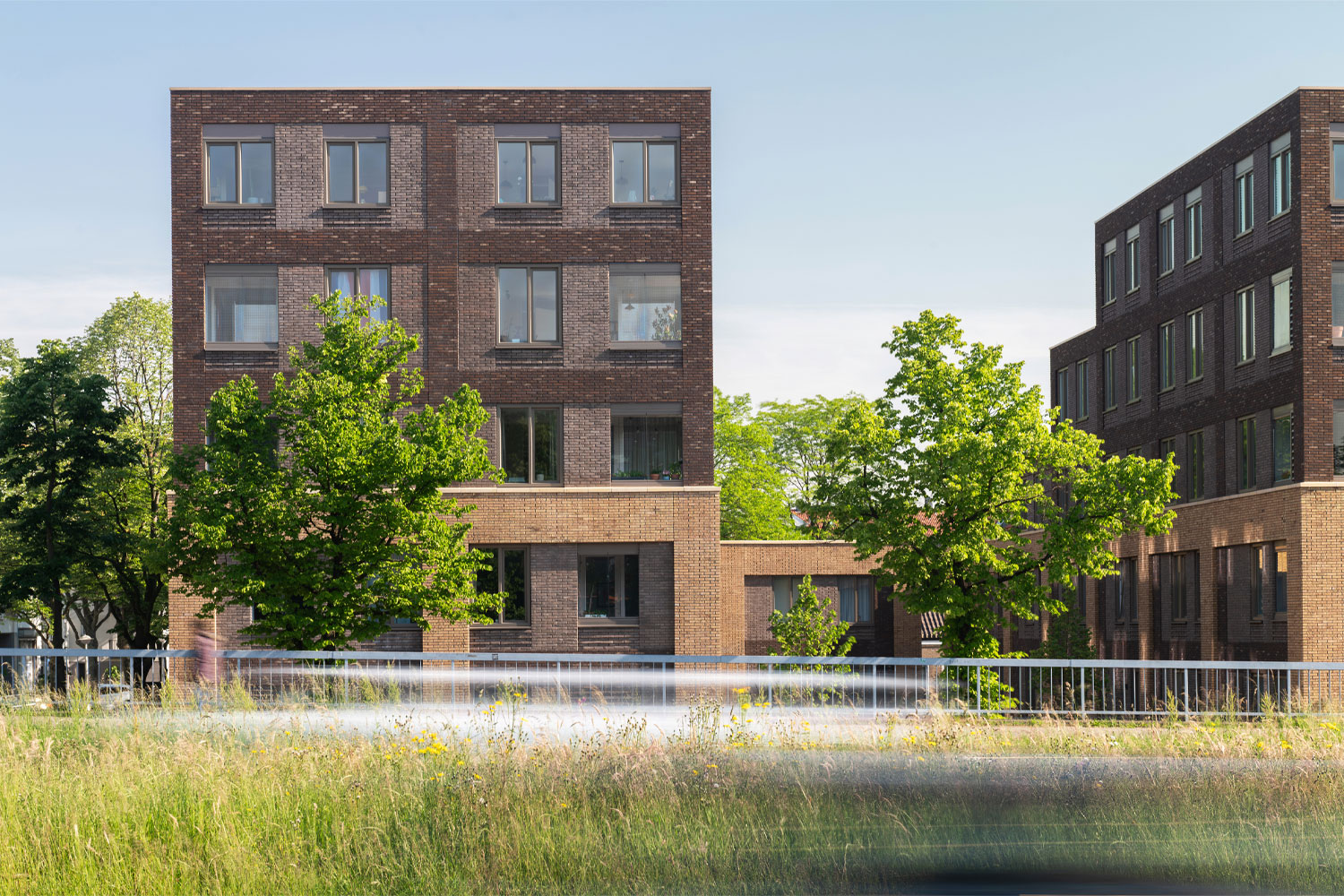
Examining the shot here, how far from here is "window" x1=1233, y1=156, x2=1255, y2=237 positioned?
40844 millimetres

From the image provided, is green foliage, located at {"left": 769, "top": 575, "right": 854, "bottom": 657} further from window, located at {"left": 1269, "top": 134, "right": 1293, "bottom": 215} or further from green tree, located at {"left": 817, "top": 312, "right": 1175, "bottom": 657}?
window, located at {"left": 1269, "top": 134, "right": 1293, "bottom": 215}

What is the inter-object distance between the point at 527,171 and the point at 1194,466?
24091 mm

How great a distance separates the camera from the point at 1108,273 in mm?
53750

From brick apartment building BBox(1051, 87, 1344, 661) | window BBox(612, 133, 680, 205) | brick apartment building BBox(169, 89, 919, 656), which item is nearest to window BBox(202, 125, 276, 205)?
brick apartment building BBox(169, 89, 919, 656)

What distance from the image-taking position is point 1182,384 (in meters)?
46.6

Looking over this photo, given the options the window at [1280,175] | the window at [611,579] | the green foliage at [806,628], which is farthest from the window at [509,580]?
the window at [1280,175]

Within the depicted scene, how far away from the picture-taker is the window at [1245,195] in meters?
40.8

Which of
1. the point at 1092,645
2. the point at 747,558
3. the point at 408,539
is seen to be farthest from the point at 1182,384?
the point at 408,539

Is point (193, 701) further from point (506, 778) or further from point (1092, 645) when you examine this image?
point (1092, 645)

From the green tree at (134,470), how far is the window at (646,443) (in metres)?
20.1

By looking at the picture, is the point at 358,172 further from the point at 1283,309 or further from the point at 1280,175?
the point at 1283,309

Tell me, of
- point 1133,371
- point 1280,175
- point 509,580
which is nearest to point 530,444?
point 509,580

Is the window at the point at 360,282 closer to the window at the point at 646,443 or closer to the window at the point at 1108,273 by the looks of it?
the window at the point at 646,443

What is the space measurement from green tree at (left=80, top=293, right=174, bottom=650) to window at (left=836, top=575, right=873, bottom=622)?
24.5 metres
